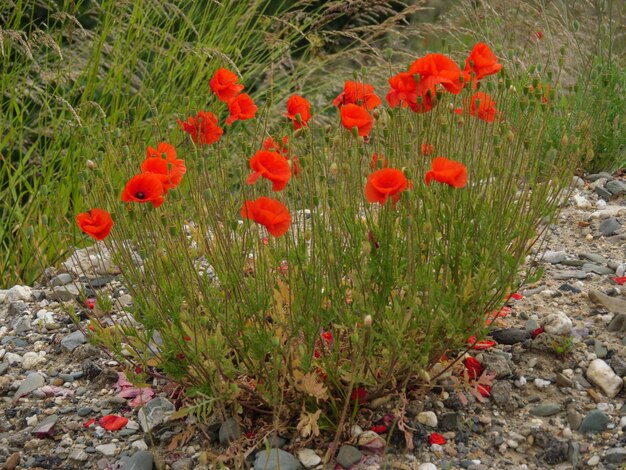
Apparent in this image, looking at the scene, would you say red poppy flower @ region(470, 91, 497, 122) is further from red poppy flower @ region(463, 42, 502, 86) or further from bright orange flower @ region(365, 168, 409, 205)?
bright orange flower @ region(365, 168, 409, 205)

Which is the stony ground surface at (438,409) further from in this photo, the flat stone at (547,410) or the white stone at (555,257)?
the white stone at (555,257)

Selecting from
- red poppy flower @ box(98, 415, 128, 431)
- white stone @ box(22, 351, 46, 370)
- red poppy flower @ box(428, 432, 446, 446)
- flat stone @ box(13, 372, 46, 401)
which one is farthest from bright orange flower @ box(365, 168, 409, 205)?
white stone @ box(22, 351, 46, 370)

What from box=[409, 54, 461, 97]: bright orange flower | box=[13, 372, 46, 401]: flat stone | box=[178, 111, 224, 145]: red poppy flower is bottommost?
box=[13, 372, 46, 401]: flat stone

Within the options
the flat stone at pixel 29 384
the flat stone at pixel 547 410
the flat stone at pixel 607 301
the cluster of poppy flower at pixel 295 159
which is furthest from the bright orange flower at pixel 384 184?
the flat stone at pixel 29 384

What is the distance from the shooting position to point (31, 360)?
2930mm

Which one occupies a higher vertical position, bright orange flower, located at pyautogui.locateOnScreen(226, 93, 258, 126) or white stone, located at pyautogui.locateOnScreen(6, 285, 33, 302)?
bright orange flower, located at pyautogui.locateOnScreen(226, 93, 258, 126)

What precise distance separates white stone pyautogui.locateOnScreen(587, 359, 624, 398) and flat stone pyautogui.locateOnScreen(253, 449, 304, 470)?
942 millimetres

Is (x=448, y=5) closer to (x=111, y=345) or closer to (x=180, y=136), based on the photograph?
(x=180, y=136)

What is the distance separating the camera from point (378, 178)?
1871mm

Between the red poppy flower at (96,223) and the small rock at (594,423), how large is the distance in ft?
4.66

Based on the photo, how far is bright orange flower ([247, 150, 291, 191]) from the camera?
1.89 metres

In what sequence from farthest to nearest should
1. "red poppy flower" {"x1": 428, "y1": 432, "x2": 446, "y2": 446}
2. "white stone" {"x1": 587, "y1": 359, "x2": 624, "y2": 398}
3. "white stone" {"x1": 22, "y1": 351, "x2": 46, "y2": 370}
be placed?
"white stone" {"x1": 22, "y1": 351, "x2": 46, "y2": 370} → "white stone" {"x1": 587, "y1": 359, "x2": 624, "y2": 398} → "red poppy flower" {"x1": 428, "y1": 432, "x2": 446, "y2": 446}

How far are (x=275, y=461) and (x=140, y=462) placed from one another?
39cm

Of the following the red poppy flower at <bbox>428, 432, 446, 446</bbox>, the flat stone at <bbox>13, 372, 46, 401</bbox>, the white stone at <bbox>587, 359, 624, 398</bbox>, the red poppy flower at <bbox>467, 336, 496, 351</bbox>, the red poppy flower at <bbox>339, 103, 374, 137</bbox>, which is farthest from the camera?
the flat stone at <bbox>13, 372, 46, 401</bbox>
